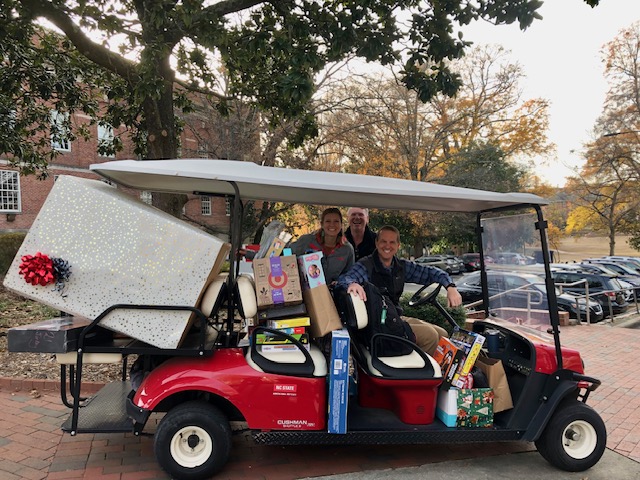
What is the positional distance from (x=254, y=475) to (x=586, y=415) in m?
2.43

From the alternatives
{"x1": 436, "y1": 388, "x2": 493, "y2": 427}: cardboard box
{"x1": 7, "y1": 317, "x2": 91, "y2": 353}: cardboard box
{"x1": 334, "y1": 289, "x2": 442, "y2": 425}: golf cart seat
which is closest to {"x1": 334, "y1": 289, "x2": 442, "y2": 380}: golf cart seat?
{"x1": 334, "y1": 289, "x2": 442, "y2": 425}: golf cart seat

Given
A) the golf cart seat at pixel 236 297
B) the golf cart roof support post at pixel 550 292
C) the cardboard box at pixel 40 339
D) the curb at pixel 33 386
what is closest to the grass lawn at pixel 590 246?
the golf cart roof support post at pixel 550 292

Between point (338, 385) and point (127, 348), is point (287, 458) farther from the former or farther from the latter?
point (127, 348)

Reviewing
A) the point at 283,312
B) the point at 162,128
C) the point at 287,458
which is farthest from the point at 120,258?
the point at 162,128

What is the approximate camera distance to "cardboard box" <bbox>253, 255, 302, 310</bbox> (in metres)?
3.17

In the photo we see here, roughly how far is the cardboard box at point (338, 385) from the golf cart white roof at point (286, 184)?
108cm

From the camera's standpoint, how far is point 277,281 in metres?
3.20

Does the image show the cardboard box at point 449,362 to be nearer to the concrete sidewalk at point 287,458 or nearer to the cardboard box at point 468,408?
the cardboard box at point 468,408

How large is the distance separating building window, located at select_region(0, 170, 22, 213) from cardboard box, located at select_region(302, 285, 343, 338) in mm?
22582

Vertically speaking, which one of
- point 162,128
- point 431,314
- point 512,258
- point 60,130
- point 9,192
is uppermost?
point 9,192

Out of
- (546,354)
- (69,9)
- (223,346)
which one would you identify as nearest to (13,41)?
(69,9)

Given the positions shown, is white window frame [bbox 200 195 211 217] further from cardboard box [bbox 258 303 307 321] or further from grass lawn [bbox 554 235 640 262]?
grass lawn [bbox 554 235 640 262]

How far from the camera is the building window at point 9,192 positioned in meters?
20.9

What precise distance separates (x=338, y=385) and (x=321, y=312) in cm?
52
